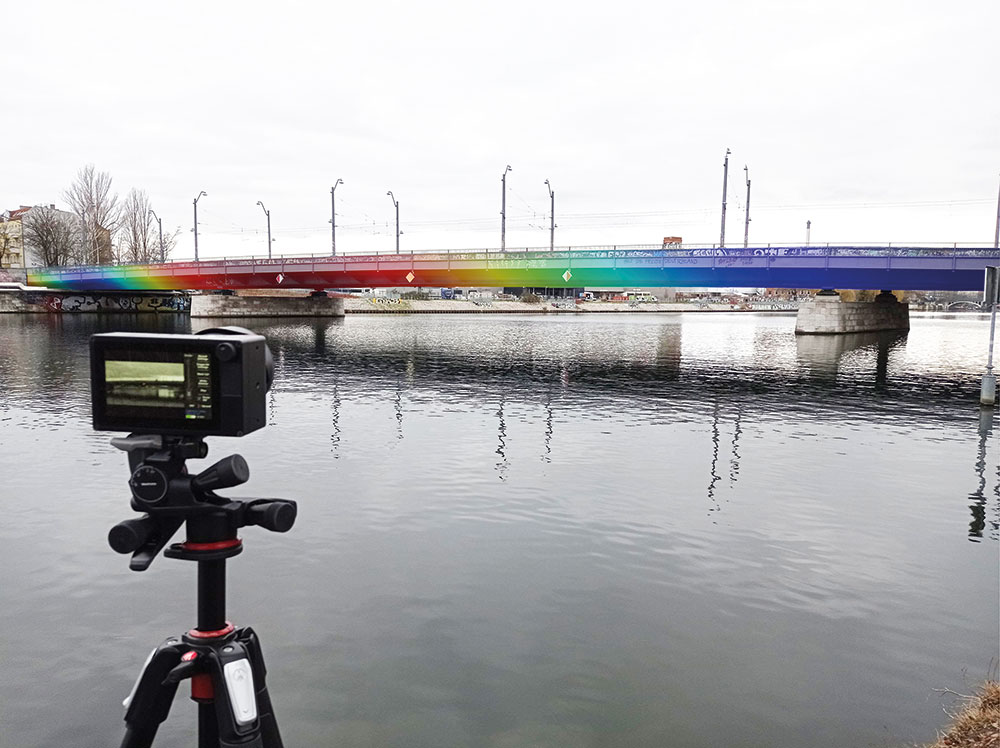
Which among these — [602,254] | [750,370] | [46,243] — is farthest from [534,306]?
[750,370]

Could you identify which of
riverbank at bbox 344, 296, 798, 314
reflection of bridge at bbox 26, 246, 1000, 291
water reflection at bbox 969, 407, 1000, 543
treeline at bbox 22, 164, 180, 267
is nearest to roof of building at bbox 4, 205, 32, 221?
treeline at bbox 22, 164, 180, 267

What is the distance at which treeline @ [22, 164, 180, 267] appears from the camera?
89750 millimetres

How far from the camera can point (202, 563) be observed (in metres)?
3.20

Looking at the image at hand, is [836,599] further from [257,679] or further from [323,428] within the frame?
[323,428]

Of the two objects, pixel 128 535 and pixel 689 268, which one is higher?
pixel 689 268

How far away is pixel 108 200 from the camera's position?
90.7 m

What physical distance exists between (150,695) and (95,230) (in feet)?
331

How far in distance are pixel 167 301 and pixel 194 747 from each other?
94328mm

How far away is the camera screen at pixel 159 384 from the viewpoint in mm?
2996

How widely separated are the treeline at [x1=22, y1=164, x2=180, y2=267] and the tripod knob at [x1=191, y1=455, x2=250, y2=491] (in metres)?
93.9

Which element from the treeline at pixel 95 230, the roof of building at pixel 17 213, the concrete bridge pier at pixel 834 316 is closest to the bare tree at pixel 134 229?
the treeline at pixel 95 230

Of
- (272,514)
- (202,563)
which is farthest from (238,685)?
(272,514)

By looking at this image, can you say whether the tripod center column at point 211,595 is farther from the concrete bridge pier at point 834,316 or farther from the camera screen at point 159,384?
the concrete bridge pier at point 834,316

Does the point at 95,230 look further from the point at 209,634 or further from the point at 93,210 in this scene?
the point at 209,634
